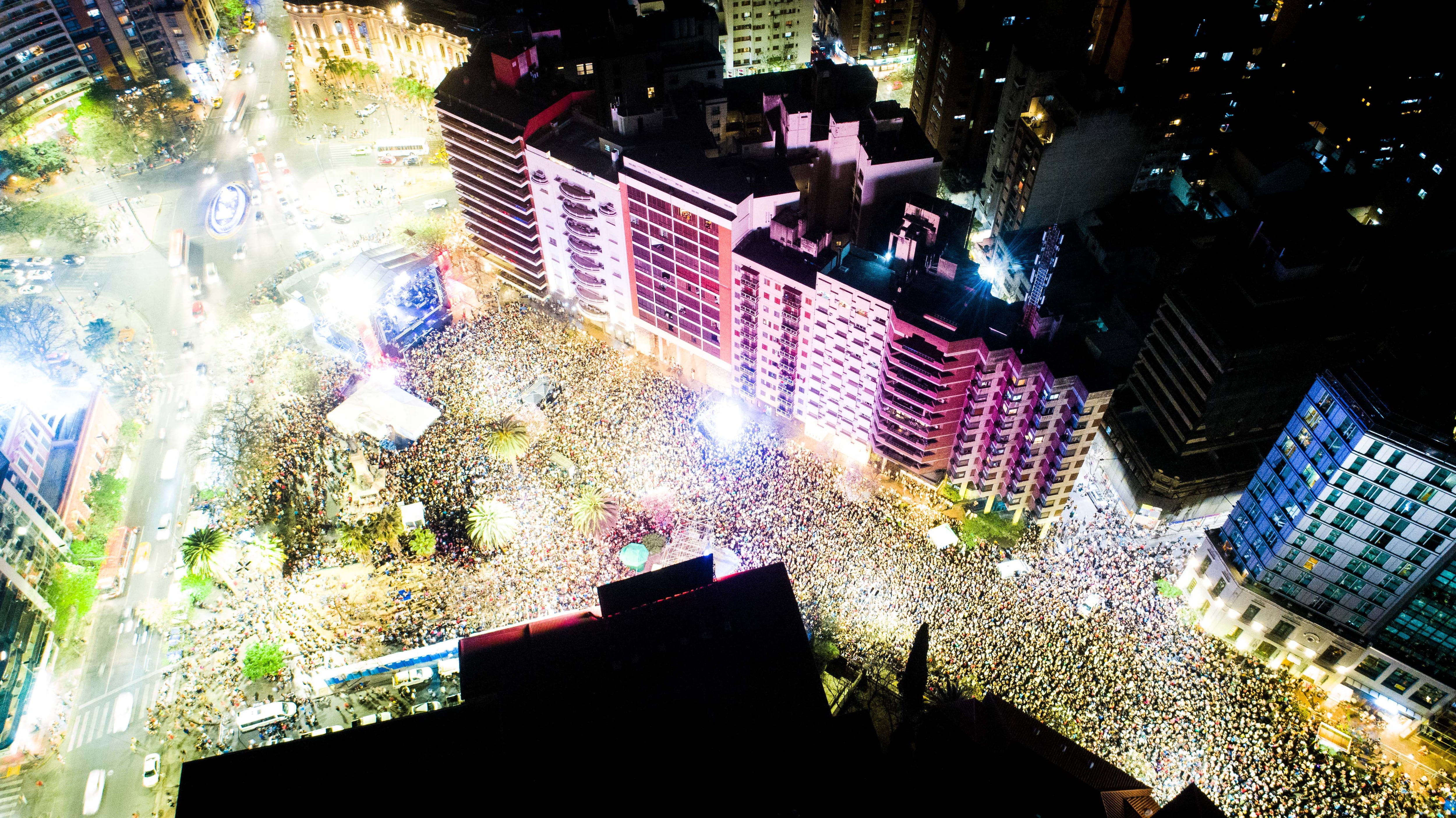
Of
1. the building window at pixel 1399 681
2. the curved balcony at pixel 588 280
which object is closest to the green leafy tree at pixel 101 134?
the curved balcony at pixel 588 280

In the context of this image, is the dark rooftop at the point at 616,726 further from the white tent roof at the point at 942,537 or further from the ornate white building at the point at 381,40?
the ornate white building at the point at 381,40

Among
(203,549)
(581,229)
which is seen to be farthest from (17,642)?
(581,229)

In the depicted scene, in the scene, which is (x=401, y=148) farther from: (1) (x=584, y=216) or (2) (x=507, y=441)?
(2) (x=507, y=441)

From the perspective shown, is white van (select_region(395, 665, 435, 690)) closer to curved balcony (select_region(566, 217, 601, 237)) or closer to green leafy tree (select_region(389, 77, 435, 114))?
curved balcony (select_region(566, 217, 601, 237))

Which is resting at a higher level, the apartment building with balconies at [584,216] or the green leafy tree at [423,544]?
the apartment building with balconies at [584,216]

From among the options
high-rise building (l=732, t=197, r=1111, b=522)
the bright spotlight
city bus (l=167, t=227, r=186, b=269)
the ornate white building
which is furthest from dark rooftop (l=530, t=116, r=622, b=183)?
city bus (l=167, t=227, r=186, b=269)
